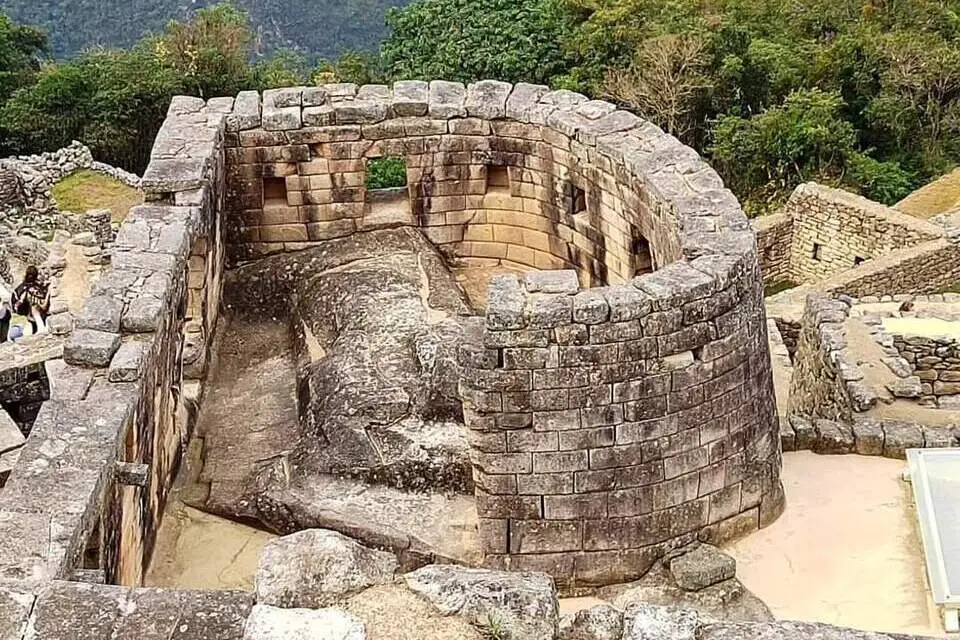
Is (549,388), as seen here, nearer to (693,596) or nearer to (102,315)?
(693,596)

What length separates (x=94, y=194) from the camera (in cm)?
2895

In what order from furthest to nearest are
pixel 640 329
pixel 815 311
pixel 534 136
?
1. pixel 815 311
2. pixel 534 136
3. pixel 640 329

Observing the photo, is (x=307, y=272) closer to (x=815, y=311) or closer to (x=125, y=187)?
(x=815, y=311)

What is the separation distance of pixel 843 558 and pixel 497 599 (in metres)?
5.03

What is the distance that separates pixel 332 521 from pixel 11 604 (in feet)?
11.7

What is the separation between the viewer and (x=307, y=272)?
12266 millimetres

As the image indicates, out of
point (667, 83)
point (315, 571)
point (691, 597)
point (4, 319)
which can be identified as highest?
point (667, 83)

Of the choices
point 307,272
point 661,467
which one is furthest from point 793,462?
point 307,272

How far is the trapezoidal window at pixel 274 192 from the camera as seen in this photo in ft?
41.2

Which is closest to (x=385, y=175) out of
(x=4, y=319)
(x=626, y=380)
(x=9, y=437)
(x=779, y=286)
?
(x=779, y=286)

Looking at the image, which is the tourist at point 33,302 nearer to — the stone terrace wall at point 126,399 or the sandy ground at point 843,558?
the stone terrace wall at point 126,399

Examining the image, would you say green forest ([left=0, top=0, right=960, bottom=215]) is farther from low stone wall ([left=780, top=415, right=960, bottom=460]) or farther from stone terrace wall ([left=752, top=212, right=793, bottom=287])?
low stone wall ([left=780, top=415, right=960, bottom=460])

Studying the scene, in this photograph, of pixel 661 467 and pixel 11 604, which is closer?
pixel 11 604

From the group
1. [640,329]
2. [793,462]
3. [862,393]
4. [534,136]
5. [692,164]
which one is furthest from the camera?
[862,393]
